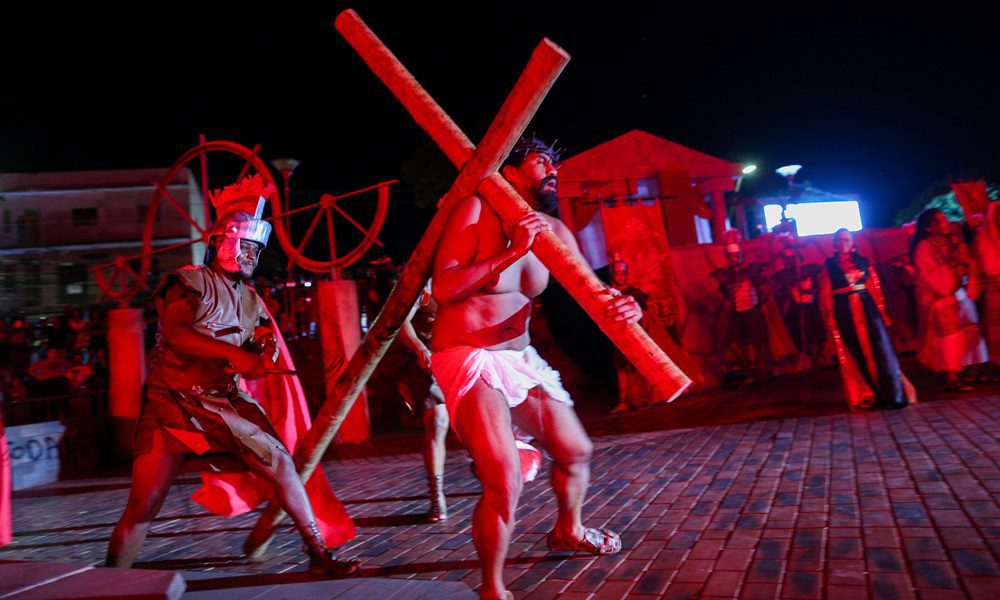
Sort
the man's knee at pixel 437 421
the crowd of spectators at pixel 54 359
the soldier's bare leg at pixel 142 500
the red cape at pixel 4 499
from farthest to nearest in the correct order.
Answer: the crowd of spectators at pixel 54 359, the man's knee at pixel 437 421, the red cape at pixel 4 499, the soldier's bare leg at pixel 142 500

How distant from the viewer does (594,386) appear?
13180 millimetres

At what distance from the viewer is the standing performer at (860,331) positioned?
751 centimetres

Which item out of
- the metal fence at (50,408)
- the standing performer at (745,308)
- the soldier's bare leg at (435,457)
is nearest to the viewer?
the soldier's bare leg at (435,457)

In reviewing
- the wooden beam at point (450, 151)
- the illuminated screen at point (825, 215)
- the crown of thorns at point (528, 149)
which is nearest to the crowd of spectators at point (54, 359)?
the wooden beam at point (450, 151)

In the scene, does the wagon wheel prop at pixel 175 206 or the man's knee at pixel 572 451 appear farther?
the wagon wheel prop at pixel 175 206

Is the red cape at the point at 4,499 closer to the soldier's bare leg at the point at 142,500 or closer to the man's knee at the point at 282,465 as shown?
the soldier's bare leg at the point at 142,500

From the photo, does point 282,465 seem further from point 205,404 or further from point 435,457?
point 435,457

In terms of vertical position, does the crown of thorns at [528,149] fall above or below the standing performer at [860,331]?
above

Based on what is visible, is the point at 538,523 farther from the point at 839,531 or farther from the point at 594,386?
the point at 594,386

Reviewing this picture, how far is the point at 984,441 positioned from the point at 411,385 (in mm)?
4482

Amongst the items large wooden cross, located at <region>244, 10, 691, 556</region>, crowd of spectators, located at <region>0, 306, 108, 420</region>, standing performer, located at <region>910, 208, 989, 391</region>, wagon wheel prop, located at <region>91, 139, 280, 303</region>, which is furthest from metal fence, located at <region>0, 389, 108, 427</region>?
standing performer, located at <region>910, 208, 989, 391</region>

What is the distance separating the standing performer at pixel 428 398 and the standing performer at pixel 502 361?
1.34 metres

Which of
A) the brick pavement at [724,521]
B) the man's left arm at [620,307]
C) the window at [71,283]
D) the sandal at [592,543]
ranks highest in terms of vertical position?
the window at [71,283]

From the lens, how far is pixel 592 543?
11.1ft
